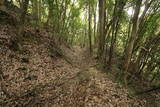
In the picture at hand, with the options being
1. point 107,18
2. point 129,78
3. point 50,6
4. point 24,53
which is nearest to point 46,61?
point 24,53

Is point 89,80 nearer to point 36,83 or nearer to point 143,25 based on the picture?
point 36,83

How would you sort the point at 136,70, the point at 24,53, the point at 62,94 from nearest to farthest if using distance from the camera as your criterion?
the point at 62,94
the point at 24,53
the point at 136,70

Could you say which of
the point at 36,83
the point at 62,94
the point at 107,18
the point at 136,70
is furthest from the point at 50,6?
the point at 136,70

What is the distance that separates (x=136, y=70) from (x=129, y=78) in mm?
2325

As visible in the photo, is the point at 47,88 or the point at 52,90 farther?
the point at 47,88

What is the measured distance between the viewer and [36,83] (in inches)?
253

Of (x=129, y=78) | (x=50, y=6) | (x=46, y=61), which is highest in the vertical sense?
(x=50, y=6)

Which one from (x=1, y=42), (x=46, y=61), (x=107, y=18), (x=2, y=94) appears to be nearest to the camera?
(x=2, y=94)

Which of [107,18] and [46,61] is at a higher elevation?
[107,18]

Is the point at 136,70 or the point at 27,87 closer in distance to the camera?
the point at 27,87

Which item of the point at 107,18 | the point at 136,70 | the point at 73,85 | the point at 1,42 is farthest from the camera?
the point at 107,18

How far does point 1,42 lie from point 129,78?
806 cm

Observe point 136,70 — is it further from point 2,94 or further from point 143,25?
point 2,94

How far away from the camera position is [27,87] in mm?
5973
